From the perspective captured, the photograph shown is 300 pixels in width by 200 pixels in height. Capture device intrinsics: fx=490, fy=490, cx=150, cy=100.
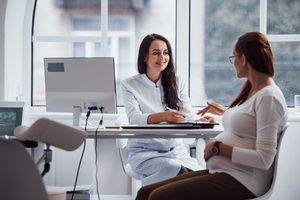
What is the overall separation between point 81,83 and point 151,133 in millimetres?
523

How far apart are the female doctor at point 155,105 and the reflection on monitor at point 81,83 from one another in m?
0.32

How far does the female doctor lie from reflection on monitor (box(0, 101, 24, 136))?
26.3 inches

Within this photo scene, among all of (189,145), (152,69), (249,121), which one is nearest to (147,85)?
(152,69)

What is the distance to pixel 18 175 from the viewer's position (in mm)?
1577

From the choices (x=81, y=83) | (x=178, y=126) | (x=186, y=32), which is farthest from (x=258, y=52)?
(x=186, y=32)

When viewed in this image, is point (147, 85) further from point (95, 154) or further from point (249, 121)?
point (249, 121)

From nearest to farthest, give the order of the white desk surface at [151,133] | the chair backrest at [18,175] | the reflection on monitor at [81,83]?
the chair backrest at [18,175] → the white desk surface at [151,133] → the reflection on monitor at [81,83]

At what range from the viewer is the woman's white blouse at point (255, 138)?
6.88ft

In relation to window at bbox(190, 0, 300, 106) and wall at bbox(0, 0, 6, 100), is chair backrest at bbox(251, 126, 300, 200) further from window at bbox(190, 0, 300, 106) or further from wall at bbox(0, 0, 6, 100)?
wall at bbox(0, 0, 6, 100)

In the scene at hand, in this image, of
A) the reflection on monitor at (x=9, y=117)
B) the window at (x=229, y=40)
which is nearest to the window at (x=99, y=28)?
the window at (x=229, y=40)

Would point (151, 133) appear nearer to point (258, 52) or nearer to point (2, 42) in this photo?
point (258, 52)

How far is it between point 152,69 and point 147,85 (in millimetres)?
129

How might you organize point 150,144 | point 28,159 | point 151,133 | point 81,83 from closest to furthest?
point 28,159 < point 151,133 < point 81,83 < point 150,144

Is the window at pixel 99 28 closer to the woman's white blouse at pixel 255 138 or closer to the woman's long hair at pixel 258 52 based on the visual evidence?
the woman's long hair at pixel 258 52
